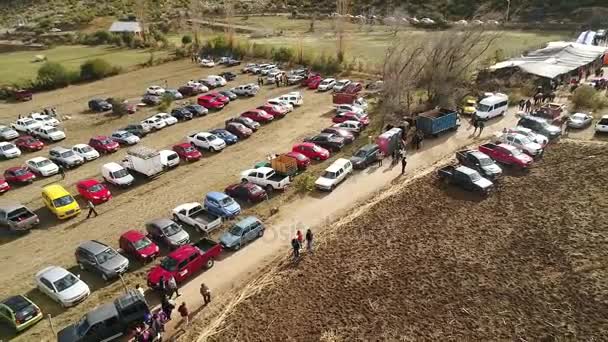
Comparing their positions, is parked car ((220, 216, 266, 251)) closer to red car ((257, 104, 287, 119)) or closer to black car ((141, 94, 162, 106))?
→ red car ((257, 104, 287, 119))

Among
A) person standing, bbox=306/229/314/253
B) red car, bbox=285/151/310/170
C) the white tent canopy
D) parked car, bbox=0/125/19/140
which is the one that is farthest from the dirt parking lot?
the white tent canopy

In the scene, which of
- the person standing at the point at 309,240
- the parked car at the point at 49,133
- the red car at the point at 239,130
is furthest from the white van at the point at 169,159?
the person standing at the point at 309,240

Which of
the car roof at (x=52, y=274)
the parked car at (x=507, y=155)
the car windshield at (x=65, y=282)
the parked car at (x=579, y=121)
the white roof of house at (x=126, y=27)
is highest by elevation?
the white roof of house at (x=126, y=27)

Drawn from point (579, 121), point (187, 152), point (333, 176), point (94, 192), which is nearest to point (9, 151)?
point (94, 192)

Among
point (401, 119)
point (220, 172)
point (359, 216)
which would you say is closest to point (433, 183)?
point (359, 216)

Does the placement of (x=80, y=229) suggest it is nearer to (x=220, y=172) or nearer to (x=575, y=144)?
(x=220, y=172)

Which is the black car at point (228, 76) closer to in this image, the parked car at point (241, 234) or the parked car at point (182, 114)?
the parked car at point (182, 114)
